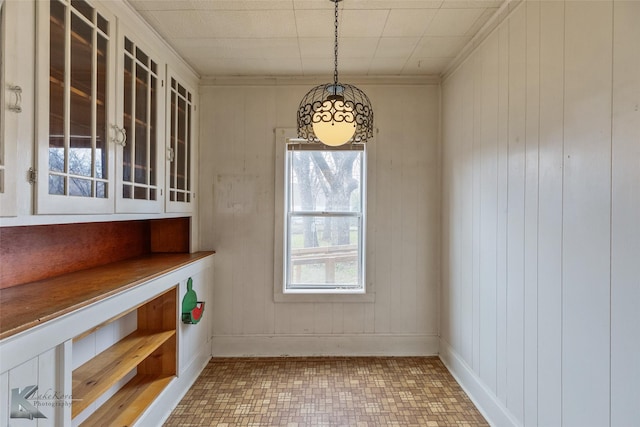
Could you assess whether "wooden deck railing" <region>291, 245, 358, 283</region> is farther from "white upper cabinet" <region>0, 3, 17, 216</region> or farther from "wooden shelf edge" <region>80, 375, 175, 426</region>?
"white upper cabinet" <region>0, 3, 17, 216</region>

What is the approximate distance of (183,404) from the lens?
2.25 m

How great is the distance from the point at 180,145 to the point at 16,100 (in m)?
1.48

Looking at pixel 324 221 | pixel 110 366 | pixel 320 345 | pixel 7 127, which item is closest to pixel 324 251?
pixel 324 221

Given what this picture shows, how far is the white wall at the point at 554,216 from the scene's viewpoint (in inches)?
45.8

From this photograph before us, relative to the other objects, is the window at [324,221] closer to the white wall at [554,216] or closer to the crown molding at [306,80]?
the crown molding at [306,80]

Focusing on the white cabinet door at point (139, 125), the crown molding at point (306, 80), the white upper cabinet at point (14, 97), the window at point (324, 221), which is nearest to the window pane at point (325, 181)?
the window at point (324, 221)

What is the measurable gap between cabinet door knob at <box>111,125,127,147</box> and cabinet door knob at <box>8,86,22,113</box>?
534 mm

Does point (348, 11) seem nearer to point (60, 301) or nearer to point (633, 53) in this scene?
point (633, 53)

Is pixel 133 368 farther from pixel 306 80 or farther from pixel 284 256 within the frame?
pixel 306 80

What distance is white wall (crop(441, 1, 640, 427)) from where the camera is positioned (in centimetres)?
116

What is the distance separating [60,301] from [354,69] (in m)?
2.53

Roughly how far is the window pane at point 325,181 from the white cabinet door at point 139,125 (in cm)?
115

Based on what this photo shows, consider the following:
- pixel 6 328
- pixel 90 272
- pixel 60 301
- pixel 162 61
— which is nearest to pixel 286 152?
pixel 162 61

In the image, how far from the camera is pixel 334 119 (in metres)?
1.57
